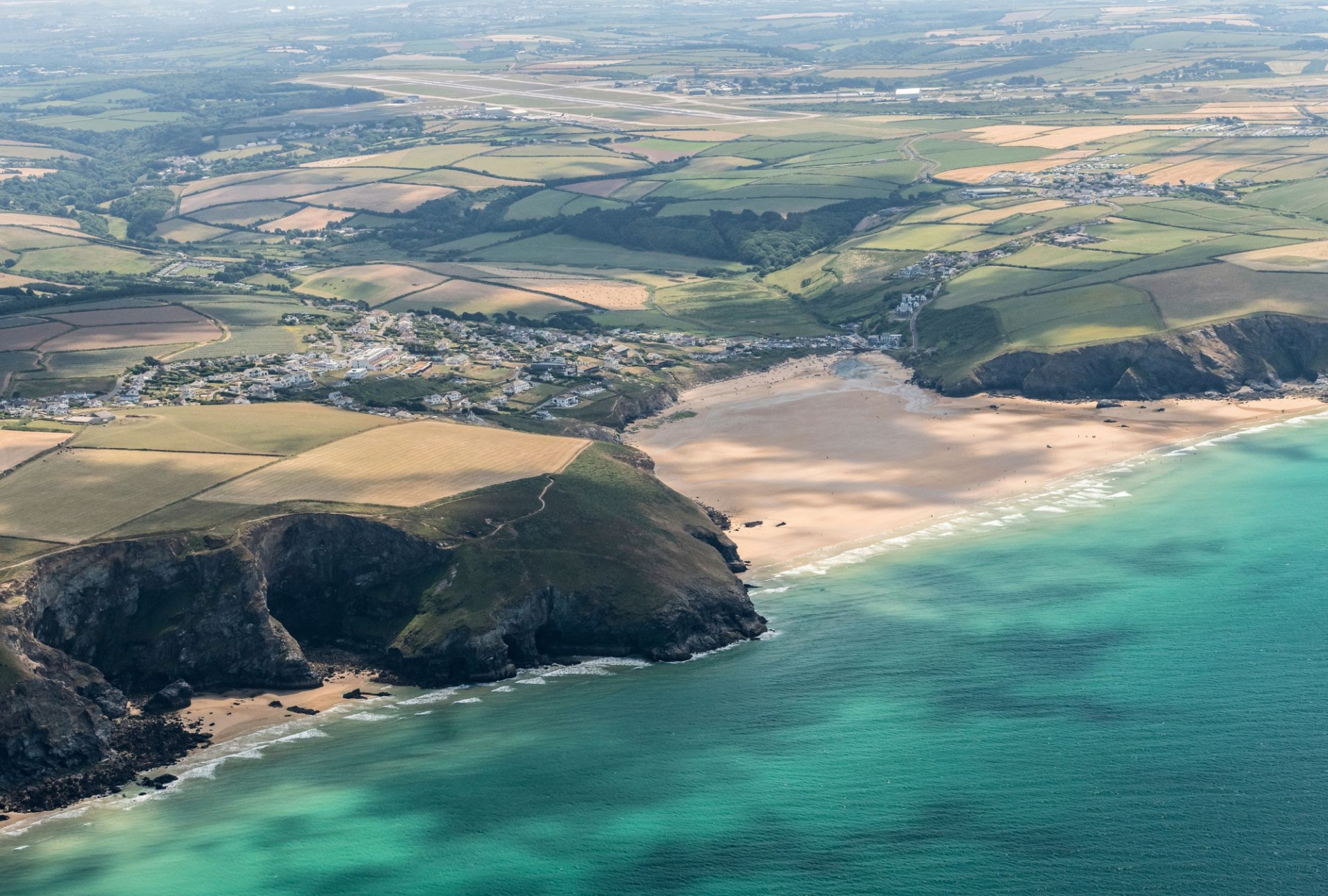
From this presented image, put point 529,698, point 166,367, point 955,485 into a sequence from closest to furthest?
point 529,698 → point 955,485 → point 166,367

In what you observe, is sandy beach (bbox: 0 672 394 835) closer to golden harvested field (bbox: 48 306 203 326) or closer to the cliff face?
the cliff face

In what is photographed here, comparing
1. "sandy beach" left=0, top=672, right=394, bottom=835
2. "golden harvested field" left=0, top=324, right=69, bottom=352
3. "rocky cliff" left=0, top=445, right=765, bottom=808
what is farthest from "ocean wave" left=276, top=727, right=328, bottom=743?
"golden harvested field" left=0, top=324, right=69, bottom=352

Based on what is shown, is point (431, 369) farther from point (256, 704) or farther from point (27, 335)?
point (256, 704)

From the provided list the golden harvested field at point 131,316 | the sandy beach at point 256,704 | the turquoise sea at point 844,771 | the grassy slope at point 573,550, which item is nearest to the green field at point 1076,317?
the turquoise sea at point 844,771

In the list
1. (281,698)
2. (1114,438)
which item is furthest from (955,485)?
(281,698)

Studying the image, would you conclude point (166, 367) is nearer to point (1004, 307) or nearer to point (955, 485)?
point (955, 485)

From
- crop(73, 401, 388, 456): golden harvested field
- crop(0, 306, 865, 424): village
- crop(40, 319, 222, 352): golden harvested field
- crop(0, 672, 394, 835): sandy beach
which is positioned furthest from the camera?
crop(40, 319, 222, 352): golden harvested field

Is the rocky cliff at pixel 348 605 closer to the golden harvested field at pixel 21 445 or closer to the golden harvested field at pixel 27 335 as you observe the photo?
the golden harvested field at pixel 21 445
